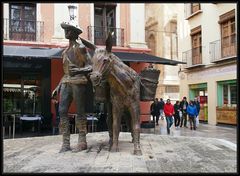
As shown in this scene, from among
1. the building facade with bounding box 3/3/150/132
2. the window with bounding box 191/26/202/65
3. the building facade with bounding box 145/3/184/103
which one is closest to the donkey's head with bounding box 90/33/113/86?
the building facade with bounding box 3/3/150/132

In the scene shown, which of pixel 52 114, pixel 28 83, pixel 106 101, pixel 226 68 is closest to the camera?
pixel 106 101

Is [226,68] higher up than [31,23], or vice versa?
[31,23]

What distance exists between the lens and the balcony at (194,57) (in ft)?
68.9

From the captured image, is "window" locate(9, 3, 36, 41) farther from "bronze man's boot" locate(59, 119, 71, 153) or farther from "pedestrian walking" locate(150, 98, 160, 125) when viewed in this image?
"bronze man's boot" locate(59, 119, 71, 153)

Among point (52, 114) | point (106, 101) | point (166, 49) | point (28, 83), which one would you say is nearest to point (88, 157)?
point (106, 101)

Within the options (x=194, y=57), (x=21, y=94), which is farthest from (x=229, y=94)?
(x=21, y=94)

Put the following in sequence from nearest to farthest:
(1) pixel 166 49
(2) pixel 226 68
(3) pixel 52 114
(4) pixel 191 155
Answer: (4) pixel 191 155, (3) pixel 52 114, (2) pixel 226 68, (1) pixel 166 49

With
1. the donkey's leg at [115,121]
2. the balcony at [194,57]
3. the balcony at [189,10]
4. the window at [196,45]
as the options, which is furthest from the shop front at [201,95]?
the donkey's leg at [115,121]

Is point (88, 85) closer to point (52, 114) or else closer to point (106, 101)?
point (106, 101)

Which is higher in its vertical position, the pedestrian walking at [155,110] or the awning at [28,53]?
the awning at [28,53]

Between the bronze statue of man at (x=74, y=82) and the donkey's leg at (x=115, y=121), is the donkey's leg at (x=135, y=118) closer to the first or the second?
the donkey's leg at (x=115, y=121)

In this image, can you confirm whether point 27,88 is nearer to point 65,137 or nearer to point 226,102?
point 65,137

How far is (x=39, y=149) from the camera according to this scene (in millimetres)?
6457

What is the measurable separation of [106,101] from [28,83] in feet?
33.1
